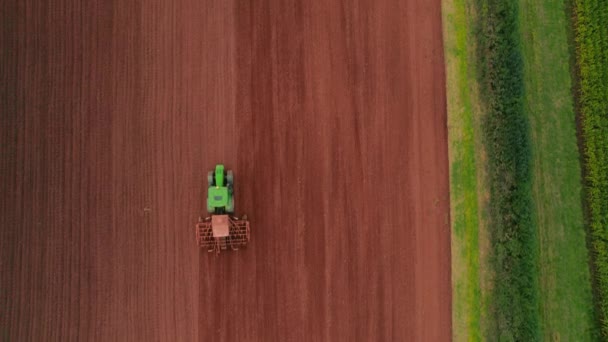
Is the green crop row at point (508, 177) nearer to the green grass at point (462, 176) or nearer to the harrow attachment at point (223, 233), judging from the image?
the green grass at point (462, 176)

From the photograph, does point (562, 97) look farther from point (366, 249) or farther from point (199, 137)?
point (199, 137)

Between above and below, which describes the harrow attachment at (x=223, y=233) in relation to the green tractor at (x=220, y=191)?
below

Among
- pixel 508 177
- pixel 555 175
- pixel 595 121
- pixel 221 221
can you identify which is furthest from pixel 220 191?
pixel 595 121

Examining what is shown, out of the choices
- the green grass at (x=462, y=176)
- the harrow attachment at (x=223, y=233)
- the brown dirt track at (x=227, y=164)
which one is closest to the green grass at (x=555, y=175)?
the green grass at (x=462, y=176)

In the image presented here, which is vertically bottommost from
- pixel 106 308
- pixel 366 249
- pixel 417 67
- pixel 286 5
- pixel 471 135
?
pixel 106 308

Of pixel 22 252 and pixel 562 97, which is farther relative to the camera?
pixel 562 97

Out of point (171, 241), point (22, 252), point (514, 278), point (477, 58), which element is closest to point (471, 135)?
point (477, 58)

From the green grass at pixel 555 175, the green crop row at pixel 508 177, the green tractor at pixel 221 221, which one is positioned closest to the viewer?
the green tractor at pixel 221 221

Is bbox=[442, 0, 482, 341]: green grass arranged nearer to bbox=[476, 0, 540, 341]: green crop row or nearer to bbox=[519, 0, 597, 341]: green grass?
bbox=[476, 0, 540, 341]: green crop row

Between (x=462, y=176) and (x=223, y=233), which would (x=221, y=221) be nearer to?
(x=223, y=233)
